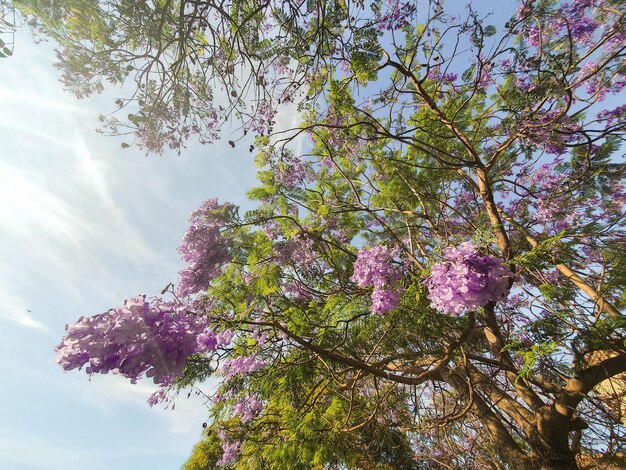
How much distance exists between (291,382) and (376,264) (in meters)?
1.98

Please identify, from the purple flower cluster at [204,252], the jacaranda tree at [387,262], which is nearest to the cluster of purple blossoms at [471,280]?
the jacaranda tree at [387,262]

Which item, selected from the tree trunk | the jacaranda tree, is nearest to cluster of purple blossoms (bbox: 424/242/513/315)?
the jacaranda tree

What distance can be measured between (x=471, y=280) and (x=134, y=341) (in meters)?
2.10

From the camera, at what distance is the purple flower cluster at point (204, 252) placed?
18.1 feet

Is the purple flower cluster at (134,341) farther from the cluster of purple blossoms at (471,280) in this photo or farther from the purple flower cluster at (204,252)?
the purple flower cluster at (204,252)

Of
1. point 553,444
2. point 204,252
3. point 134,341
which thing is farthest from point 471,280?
point 204,252

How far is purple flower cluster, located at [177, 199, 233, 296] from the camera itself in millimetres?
5516

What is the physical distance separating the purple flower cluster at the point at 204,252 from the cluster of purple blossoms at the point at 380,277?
321 cm

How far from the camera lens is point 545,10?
13.6 feet

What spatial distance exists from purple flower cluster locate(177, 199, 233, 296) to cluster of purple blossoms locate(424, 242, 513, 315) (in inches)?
163

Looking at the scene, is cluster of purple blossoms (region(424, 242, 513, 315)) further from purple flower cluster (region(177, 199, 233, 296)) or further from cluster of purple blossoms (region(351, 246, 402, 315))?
purple flower cluster (region(177, 199, 233, 296))

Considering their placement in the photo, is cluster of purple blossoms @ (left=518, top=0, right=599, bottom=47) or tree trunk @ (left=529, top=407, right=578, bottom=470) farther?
cluster of purple blossoms @ (left=518, top=0, right=599, bottom=47)

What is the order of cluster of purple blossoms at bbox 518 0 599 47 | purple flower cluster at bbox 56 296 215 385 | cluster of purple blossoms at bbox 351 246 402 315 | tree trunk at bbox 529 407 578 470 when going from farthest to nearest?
cluster of purple blossoms at bbox 518 0 599 47 < tree trunk at bbox 529 407 578 470 < cluster of purple blossoms at bbox 351 246 402 315 < purple flower cluster at bbox 56 296 215 385

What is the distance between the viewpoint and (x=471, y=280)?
2.03 meters
